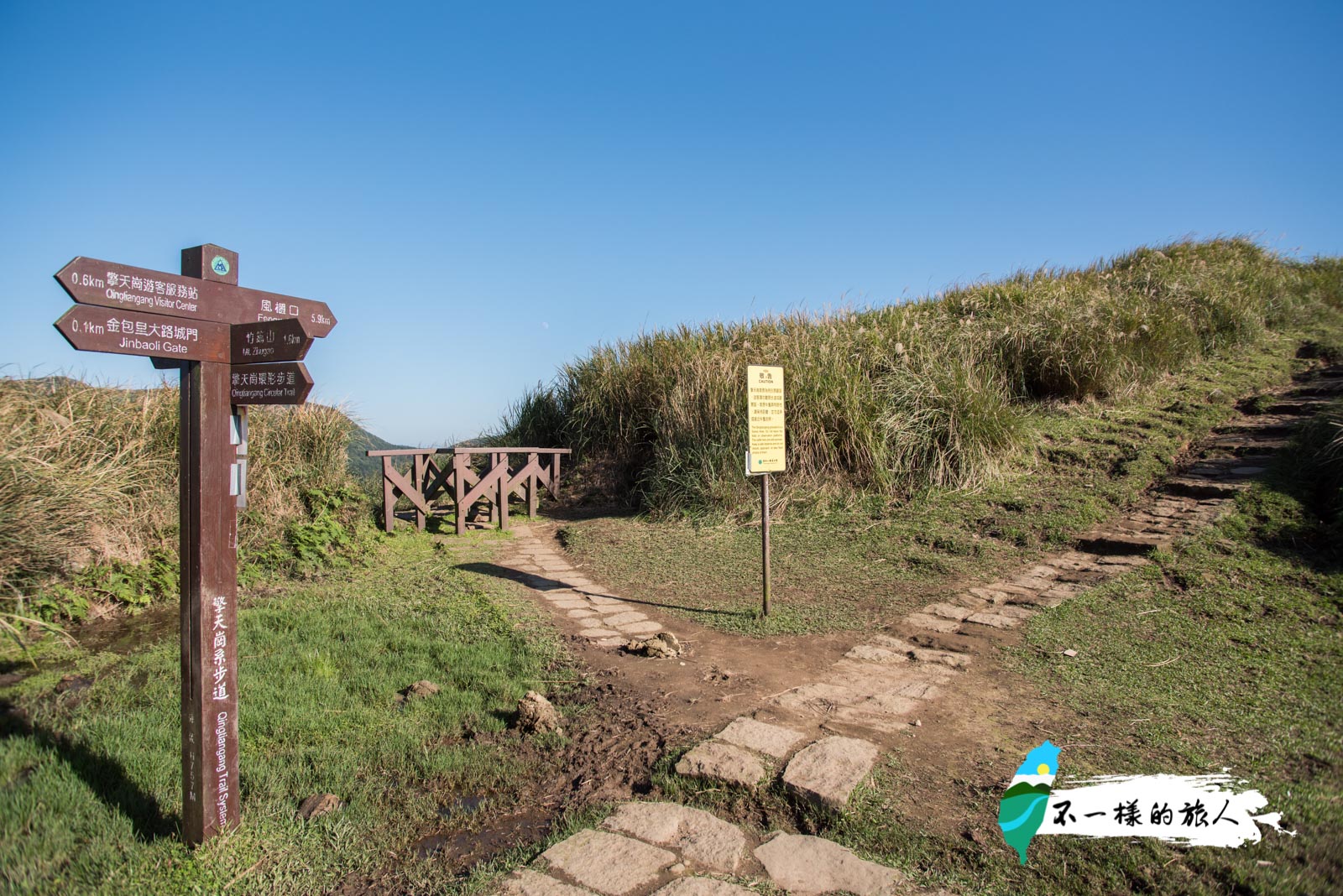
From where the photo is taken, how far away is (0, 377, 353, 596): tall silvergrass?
521 centimetres

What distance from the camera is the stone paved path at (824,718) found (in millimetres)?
2578

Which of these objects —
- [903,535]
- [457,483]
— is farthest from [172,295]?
[457,483]

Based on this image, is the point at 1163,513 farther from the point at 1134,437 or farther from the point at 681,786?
the point at 681,786

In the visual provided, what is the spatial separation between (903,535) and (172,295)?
6202 mm

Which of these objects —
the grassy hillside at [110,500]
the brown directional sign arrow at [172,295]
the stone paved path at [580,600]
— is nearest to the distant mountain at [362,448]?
the grassy hillside at [110,500]

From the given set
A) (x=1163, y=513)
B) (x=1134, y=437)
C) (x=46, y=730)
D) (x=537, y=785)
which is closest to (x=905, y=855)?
(x=537, y=785)

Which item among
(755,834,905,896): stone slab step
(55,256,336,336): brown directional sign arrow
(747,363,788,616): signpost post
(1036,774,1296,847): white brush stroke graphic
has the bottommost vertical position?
(755,834,905,896): stone slab step

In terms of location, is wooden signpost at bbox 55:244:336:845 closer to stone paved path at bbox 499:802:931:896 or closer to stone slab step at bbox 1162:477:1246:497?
stone paved path at bbox 499:802:931:896

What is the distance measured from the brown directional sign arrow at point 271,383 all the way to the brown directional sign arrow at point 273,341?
0.03 m

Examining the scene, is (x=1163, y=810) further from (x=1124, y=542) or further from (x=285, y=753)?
(x=1124, y=542)

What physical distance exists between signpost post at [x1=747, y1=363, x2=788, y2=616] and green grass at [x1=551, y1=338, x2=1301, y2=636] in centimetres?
62

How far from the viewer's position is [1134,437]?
328 inches

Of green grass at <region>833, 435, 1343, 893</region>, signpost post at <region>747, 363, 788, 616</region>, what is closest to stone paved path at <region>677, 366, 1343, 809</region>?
green grass at <region>833, 435, 1343, 893</region>

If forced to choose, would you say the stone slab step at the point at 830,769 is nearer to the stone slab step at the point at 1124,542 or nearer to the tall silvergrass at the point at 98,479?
the stone slab step at the point at 1124,542
